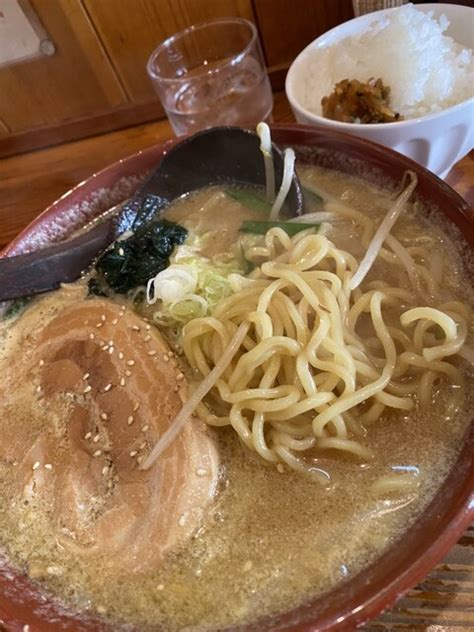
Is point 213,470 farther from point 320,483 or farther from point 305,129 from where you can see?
point 305,129

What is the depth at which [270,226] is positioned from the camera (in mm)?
1715

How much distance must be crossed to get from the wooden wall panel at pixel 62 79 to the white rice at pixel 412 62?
1.21 m

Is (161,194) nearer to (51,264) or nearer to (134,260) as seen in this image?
(134,260)

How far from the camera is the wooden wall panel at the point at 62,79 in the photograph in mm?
2398

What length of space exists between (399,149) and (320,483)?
100 cm

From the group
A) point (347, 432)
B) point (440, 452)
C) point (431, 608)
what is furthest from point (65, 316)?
point (431, 608)

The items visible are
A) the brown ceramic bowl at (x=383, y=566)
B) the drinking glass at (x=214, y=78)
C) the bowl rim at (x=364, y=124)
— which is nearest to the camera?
the brown ceramic bowl at (x=383, y=566)

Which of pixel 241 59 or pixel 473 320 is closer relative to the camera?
pixel 473 320

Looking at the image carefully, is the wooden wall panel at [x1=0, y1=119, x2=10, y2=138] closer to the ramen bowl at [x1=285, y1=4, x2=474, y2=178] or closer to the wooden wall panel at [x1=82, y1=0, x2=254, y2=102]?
the wooden wall panel at [x1=82, y1=0, x2=254, y2=102]

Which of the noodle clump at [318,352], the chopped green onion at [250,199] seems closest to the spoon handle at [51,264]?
the chopped green onion at [250,199]

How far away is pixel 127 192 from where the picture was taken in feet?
6.44

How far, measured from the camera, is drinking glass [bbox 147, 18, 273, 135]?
230 cm

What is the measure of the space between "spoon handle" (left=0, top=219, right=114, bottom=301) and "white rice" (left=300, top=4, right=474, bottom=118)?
83cm

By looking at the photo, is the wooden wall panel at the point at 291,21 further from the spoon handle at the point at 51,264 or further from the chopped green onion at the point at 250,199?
the spoon handle at the point at 51,264
